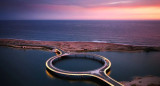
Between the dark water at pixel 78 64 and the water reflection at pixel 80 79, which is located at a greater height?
the dark water at pixel 78 64

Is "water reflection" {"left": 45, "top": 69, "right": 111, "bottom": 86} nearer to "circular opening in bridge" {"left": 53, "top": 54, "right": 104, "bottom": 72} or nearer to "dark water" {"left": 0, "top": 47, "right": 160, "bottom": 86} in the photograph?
"dark water" {"left": 0, "top": 47, "right": 160, "bottom": 86}

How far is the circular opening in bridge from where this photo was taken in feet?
136

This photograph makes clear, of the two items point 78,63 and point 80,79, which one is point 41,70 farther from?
point 80,79

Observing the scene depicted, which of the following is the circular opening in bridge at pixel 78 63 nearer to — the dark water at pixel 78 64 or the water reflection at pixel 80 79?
the dark water at pixel 78 64

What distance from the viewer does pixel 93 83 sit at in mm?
33250

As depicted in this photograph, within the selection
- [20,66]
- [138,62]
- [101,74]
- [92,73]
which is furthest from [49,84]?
[138,62]

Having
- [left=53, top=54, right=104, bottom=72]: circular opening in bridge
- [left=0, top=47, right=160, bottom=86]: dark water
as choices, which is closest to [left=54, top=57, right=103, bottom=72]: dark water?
[left=53, top=54, right=104, bottom=72]: circular opening in bridge

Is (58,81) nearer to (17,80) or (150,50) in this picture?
(17,80)

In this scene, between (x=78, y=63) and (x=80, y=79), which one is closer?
(x=80, y=79)

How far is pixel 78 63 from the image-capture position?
4609 cm

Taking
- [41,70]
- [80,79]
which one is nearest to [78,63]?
[80,79]

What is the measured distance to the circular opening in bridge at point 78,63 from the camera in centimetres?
4155

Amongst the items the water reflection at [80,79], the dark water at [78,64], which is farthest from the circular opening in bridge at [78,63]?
the water reflection at [80,79]

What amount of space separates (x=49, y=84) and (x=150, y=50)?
55762mm
